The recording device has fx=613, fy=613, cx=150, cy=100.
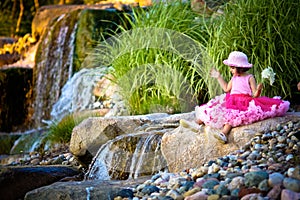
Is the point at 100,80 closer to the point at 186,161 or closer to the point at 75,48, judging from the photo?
the point at 75,48

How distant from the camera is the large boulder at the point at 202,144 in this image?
436 centimetres

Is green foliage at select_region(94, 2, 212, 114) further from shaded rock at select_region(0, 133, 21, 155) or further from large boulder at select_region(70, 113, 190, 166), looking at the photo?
shaded rock at select_region(0, 133, 21, 155)

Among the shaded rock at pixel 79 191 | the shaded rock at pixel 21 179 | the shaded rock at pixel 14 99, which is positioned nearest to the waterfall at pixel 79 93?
the shaded rock at pixel 14 99

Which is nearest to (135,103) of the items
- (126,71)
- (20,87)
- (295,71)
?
(126,71)

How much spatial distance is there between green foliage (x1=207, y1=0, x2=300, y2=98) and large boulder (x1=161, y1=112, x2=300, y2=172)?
157 centimetres

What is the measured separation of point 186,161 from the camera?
4.45 metres

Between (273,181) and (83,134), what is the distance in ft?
7.66

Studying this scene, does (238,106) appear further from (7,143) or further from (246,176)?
(7,143)

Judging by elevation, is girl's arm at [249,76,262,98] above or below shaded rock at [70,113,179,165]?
above

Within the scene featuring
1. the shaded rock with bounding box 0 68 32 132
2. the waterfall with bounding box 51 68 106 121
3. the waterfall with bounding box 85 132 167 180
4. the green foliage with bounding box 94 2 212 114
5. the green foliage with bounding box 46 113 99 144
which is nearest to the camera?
the waterfall with bounding box 85 132 167 180

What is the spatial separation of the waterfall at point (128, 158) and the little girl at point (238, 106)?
0.44 m

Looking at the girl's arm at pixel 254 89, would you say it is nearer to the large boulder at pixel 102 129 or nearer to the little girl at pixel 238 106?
the little girl at pixel 238 106

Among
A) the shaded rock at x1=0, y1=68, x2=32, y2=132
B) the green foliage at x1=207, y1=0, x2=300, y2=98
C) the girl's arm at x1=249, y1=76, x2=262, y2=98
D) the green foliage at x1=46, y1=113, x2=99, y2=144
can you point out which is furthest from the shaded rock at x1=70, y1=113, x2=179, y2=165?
the shaded rock at x1=0, y1=68, x2=32, y2=132

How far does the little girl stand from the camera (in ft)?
14.5
